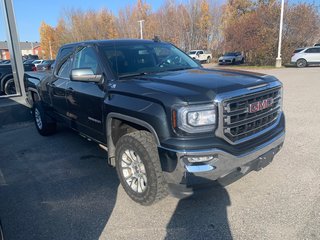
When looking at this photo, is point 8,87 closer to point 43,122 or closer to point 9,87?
point 9,87

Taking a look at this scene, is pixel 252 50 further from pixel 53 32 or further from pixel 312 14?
pixel 53 32

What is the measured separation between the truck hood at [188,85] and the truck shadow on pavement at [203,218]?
920mm

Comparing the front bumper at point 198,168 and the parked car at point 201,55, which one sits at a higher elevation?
the front bumper at point 198,168

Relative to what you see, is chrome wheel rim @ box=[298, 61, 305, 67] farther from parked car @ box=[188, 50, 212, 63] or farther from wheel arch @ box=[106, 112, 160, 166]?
wheel arch @ box=[106, 112, 160, 166]

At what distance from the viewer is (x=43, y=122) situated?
611cm

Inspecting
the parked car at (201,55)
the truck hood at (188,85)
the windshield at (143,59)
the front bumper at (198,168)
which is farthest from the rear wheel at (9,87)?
the parked car at (201,55)

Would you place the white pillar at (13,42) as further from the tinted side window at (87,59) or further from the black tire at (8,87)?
the tinted side window at (87,59)

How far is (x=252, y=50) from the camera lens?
28.1m

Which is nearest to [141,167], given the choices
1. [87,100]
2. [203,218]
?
[203,218]

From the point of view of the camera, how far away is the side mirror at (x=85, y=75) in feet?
11.7

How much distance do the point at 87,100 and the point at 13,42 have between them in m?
5.32

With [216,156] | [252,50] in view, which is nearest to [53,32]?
[252,50]

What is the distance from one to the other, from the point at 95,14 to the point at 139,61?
55.3 meters

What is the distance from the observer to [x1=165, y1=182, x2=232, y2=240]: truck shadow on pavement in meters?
2.79
